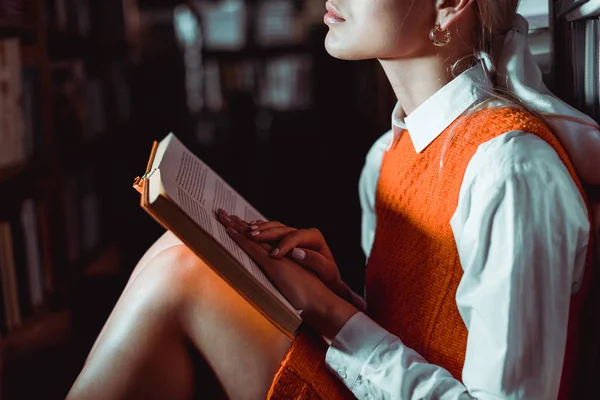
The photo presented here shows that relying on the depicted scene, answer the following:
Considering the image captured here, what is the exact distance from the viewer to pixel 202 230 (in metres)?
0.60

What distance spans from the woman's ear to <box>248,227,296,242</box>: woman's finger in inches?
14.2

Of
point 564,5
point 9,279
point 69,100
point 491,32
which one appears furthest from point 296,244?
point 69,100

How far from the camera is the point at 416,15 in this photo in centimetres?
79

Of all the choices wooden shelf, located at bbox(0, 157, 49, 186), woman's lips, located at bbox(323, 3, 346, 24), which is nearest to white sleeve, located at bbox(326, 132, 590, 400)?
woman's lips, located at bbox(323, 3, 346, 24)

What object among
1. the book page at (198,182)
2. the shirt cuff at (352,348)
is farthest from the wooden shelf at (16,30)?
the shirt cuff at (352,348)

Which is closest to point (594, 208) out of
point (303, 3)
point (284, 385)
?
point (284, 385)

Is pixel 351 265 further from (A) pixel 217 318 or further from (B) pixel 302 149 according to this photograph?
(A) pixel 217 318

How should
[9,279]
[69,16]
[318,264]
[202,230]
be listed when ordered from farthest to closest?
[69,16]
[9,279]
[318,264]
[202,230]

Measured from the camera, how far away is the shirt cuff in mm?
716

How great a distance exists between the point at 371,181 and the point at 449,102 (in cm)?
33

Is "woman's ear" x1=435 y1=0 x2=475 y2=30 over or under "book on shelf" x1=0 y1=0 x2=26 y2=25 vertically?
under

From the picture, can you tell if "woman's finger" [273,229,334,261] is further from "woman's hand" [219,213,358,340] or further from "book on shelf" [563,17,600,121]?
"book on shelf" [563,17,600,121]

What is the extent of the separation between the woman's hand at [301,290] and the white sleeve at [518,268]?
16cm

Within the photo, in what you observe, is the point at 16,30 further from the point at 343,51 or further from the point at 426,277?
the point at 426,277
